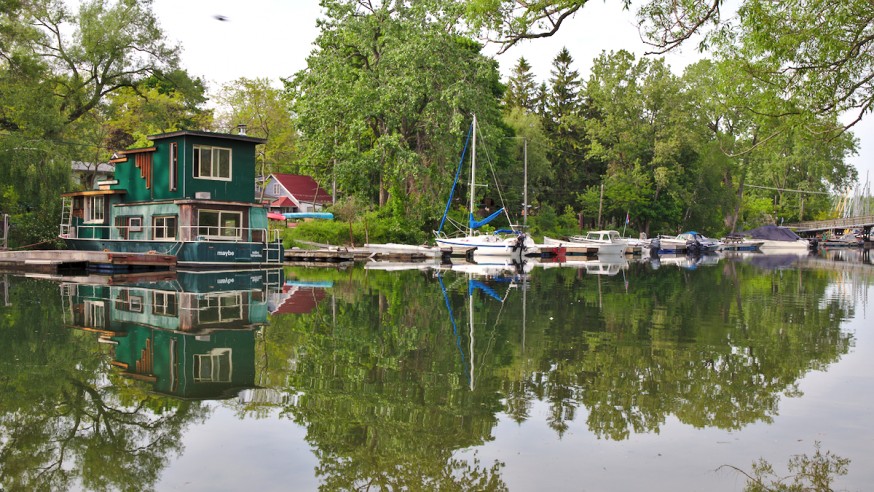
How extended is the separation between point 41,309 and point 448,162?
38.1m

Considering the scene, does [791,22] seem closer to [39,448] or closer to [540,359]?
[540,359]

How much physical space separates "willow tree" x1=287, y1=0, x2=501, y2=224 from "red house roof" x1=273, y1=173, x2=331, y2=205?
23871mm

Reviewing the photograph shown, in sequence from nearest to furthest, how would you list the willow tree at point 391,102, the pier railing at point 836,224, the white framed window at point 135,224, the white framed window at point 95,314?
the white framed window at point 95,314 → the white framed window at point 135,224 → the willow tree at point 391,102 → the pier railing at point 836,224

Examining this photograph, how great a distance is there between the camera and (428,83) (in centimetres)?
5184

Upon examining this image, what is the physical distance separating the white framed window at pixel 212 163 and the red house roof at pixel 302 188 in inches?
1659

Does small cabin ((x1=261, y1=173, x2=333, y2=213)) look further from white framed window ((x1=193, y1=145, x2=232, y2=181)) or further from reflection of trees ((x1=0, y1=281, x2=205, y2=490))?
reflection of trees ((x1=0, y1=281, x2=205, y2=490))

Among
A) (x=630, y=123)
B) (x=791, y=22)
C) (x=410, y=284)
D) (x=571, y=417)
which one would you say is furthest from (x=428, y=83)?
(x=571, y=417)

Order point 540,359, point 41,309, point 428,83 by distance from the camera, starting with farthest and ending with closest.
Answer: point 428,83 < point 41,309 < point 540,359

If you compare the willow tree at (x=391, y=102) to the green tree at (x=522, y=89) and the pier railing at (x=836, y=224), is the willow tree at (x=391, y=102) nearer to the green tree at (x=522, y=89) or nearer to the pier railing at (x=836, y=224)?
the green tree at (x=522, y=89)

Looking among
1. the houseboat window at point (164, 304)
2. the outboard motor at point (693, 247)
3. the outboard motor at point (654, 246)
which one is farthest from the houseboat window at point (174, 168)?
the outboard motor at point (693, 247)

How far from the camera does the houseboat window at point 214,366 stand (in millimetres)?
10339

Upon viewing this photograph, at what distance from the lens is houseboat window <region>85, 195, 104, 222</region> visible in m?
39.6

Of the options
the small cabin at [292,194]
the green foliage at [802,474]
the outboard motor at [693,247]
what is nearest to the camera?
the green foliage at [802,474]

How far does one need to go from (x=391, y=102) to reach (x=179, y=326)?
3791cm
